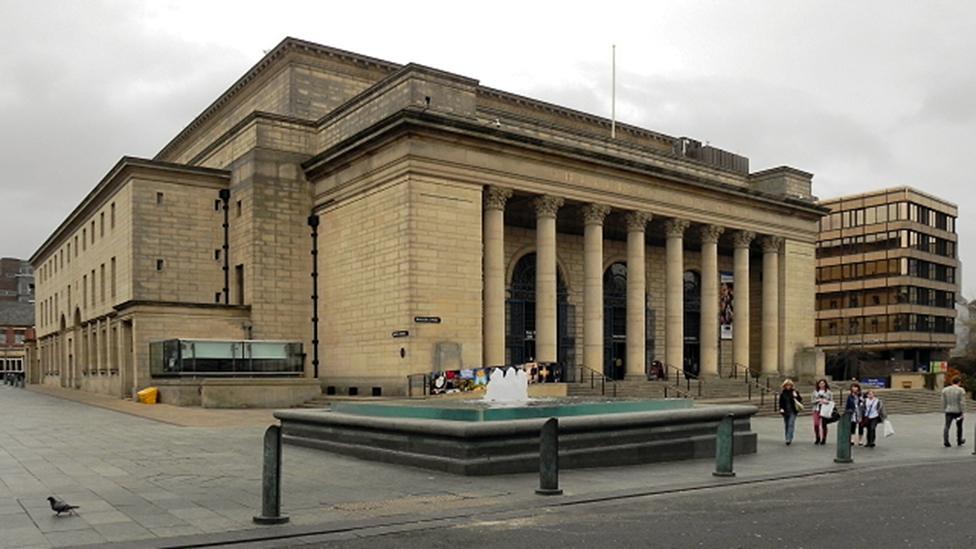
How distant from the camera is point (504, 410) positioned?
1558 centimetres

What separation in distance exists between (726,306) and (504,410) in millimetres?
36928

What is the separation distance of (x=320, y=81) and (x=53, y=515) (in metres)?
35.5

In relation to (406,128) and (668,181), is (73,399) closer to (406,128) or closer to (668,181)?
(406,128)

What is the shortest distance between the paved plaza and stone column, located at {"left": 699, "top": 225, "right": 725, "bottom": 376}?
23061 mm

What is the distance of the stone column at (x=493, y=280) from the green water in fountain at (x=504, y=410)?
17.9 meters

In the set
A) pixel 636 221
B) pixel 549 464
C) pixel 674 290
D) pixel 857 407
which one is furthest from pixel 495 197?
pixel 549 464

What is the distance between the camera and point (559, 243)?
47438 millimetres

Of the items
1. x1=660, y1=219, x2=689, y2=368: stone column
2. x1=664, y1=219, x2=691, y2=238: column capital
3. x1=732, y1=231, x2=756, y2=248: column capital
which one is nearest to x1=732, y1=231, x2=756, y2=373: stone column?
x1=732, y1=231, x2=756, y2=248: column capital

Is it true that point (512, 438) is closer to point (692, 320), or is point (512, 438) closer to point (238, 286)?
point (238, 286)

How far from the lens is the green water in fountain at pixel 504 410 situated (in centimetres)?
1554

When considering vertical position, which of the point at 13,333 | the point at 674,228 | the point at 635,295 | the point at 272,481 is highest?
the point at 674,228

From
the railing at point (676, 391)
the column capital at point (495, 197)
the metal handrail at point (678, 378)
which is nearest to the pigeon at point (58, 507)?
the column capital at point (495, 197)

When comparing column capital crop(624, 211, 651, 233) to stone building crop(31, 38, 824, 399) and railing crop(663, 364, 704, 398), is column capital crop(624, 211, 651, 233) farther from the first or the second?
railing crop(663, 364, 704, 398)

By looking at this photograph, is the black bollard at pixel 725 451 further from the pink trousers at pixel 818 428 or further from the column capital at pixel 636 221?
the column capital at pixel 636 221
